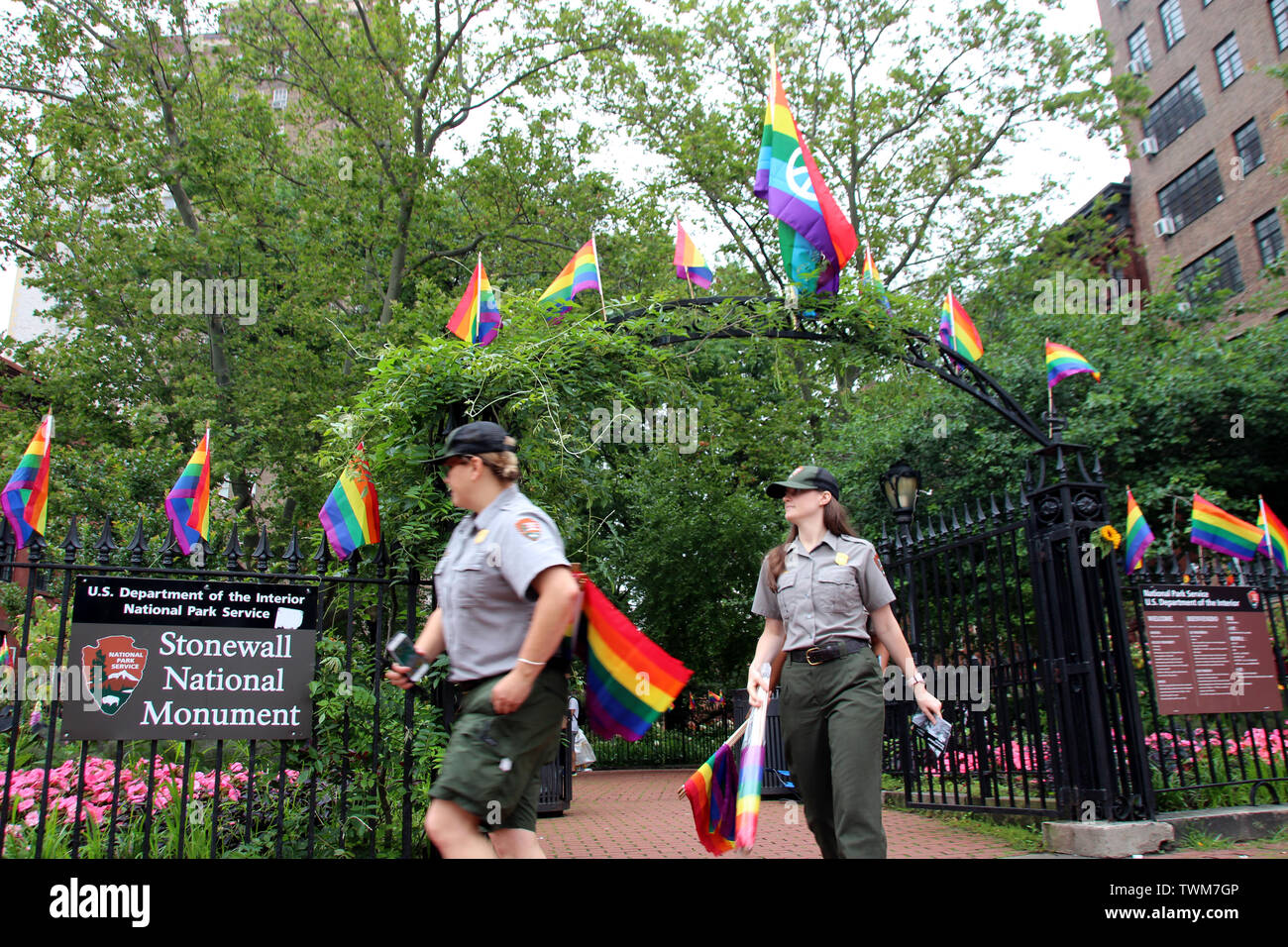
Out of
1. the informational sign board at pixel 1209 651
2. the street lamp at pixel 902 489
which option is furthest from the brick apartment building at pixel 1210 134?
the informational sign board at pixel 1209 651

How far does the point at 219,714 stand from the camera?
509 cm

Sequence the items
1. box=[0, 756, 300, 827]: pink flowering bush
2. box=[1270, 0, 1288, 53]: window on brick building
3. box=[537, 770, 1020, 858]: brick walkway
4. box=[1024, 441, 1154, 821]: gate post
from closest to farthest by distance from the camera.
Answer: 1. box=[0, 756, 300, 827]: pink flowering bush
2. box=[1024, 441, 1154, 821]: gate post
3. box=[537, 770, 1020, 858]: brick walkway
4. box=[1270, 0, 1288, 53]: window on brick building

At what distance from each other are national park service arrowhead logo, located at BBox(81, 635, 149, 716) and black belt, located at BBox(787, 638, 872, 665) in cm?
353

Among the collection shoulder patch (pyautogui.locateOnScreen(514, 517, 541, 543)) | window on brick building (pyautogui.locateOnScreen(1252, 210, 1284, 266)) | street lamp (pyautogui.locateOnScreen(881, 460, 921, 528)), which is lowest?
shoulder patch (pyautogui.locateOnScreen(514, 517, 541, 543))

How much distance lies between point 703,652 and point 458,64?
13493mm

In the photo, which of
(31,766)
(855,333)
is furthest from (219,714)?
(855,333)

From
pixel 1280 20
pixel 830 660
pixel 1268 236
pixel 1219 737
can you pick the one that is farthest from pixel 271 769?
pixel 1280 20

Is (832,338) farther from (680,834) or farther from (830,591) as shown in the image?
(680,834)

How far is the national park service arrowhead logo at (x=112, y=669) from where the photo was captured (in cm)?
485

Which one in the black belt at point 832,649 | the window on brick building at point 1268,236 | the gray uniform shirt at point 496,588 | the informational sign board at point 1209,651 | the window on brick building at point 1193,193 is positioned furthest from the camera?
the window on brick building at point 1193,193

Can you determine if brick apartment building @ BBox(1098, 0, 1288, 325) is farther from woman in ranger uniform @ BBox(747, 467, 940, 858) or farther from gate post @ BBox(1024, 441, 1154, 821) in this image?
woman in ranger uniform @ BBox(747, 467, 940, 858)

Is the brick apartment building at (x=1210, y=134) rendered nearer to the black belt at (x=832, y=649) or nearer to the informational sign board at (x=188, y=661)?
the black belt at (x=832, y=649)

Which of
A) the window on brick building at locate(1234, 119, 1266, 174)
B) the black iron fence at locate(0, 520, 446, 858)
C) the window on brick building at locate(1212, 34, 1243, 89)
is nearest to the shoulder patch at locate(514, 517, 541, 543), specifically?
the black iron fence at locate(0, 520, 446, 858)

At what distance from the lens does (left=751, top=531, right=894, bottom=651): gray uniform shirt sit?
412 cm
